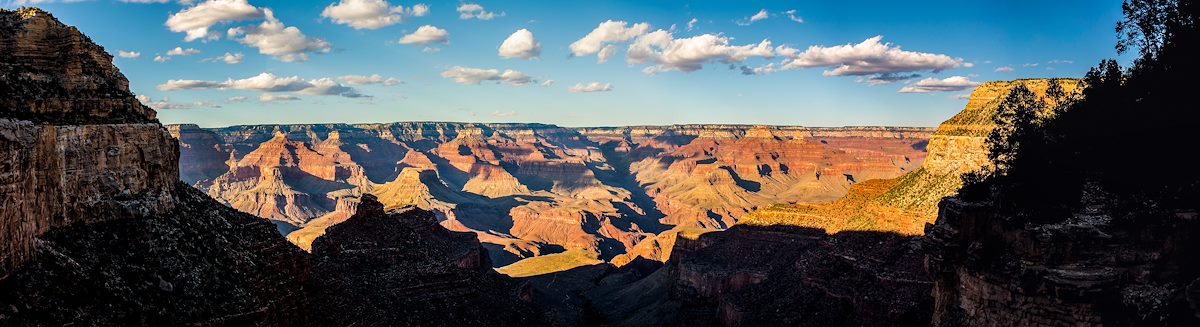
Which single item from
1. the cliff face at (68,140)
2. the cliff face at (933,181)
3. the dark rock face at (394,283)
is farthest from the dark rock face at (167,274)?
the cliff face at (933,181)

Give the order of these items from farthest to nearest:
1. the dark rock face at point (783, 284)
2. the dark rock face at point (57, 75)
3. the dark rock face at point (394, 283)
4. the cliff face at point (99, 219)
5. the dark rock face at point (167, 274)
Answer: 1. the dark rock face at point (783, 284)
2. the dark rock face at point (394, 283)
3. the dark rock face at point (57, 75)
4. the dark rock face at point (167, 274)
5. the cliff face at point (99, 219)

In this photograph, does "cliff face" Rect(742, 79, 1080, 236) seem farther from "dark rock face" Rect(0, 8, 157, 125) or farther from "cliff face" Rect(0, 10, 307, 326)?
"dark rock face" Rect(0, 8, 157, 125)

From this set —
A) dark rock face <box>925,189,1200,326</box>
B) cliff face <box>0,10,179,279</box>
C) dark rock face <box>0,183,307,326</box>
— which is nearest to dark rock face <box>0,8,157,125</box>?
cliff face <box>0,10,179,279</box>

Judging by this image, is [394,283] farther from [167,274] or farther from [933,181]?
[933,181]

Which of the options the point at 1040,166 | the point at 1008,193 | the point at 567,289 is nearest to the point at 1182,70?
the point at 1040,166

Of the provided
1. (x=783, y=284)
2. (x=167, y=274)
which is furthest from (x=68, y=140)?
(x=783, y=284)

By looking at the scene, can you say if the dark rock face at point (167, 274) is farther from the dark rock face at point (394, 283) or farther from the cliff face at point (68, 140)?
the dark rock face at point (394, 283)
